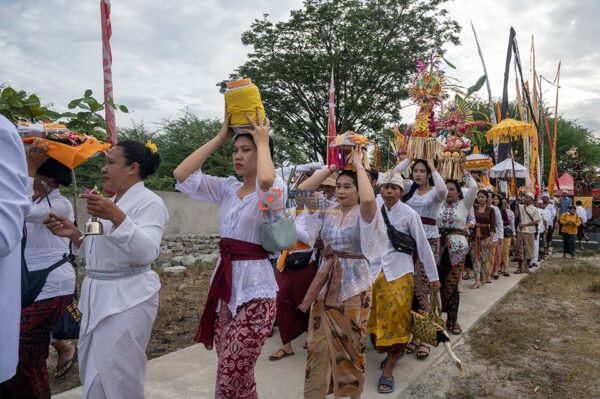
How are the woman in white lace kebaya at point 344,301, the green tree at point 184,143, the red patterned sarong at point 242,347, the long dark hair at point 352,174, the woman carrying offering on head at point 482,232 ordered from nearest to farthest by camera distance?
the red patterned sarong at point 242,347 → the woman in white lace kebaya at point 344,301 → the long dark hair at point 352,174 → the woman carrying offering on head at point 482,232 → the green tree at point 184,143

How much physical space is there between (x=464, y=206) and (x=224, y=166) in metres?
9.80

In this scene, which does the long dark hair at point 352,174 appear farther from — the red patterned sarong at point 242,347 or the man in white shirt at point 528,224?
the man in white shirt at point 528,224

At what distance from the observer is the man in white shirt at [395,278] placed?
4242 mm

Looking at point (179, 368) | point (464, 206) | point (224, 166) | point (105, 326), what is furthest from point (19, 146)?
point (224, 166)

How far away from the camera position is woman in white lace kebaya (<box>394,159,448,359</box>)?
499 centimetres

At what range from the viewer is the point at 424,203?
5.43 meters

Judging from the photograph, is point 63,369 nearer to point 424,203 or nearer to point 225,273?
point 225,273

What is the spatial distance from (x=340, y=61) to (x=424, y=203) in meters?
13.6

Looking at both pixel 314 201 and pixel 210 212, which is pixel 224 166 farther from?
pixel 314 201

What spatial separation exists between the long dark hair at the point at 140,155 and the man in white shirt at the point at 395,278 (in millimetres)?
2231

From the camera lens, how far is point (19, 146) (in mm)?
1385

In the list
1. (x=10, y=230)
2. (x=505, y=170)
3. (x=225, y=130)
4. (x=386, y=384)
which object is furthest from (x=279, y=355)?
(x=505, y=170)

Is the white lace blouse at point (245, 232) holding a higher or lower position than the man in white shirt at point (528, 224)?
higher

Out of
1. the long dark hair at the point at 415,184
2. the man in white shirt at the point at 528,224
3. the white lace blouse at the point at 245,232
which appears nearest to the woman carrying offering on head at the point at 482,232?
the man in white shirt at the point at 528,224
